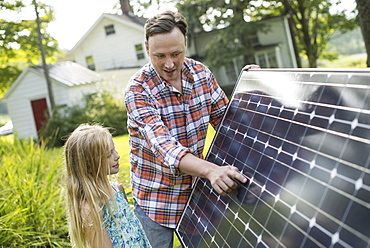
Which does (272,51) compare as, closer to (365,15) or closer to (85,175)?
(365,15)

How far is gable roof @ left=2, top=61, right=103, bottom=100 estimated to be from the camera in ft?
83.2

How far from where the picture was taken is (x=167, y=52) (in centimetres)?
263

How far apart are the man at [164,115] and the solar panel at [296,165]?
0.47 m

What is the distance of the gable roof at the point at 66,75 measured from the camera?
25359 mm

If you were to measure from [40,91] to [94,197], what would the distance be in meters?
25.8

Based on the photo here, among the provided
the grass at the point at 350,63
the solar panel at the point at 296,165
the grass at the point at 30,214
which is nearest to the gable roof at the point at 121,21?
the grass at the point at 350,63

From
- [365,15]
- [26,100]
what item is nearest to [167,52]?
[365,15]

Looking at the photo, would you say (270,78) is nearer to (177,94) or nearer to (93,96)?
(177,94)

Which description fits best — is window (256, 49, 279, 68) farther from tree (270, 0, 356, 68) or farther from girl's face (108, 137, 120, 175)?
girl's face (108, 137, 120, 175)

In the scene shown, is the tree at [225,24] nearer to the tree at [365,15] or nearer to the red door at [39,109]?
the red door at [39,109]

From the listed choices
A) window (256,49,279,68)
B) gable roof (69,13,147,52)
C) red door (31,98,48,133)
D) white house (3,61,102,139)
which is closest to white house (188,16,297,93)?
window (256,49,279,68)

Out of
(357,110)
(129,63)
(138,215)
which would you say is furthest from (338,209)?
(129,63)

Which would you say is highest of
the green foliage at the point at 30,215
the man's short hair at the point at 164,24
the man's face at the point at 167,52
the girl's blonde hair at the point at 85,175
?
the man's short hair at the point at 164,24

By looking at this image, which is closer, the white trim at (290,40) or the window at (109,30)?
the white trim at (290,40)
